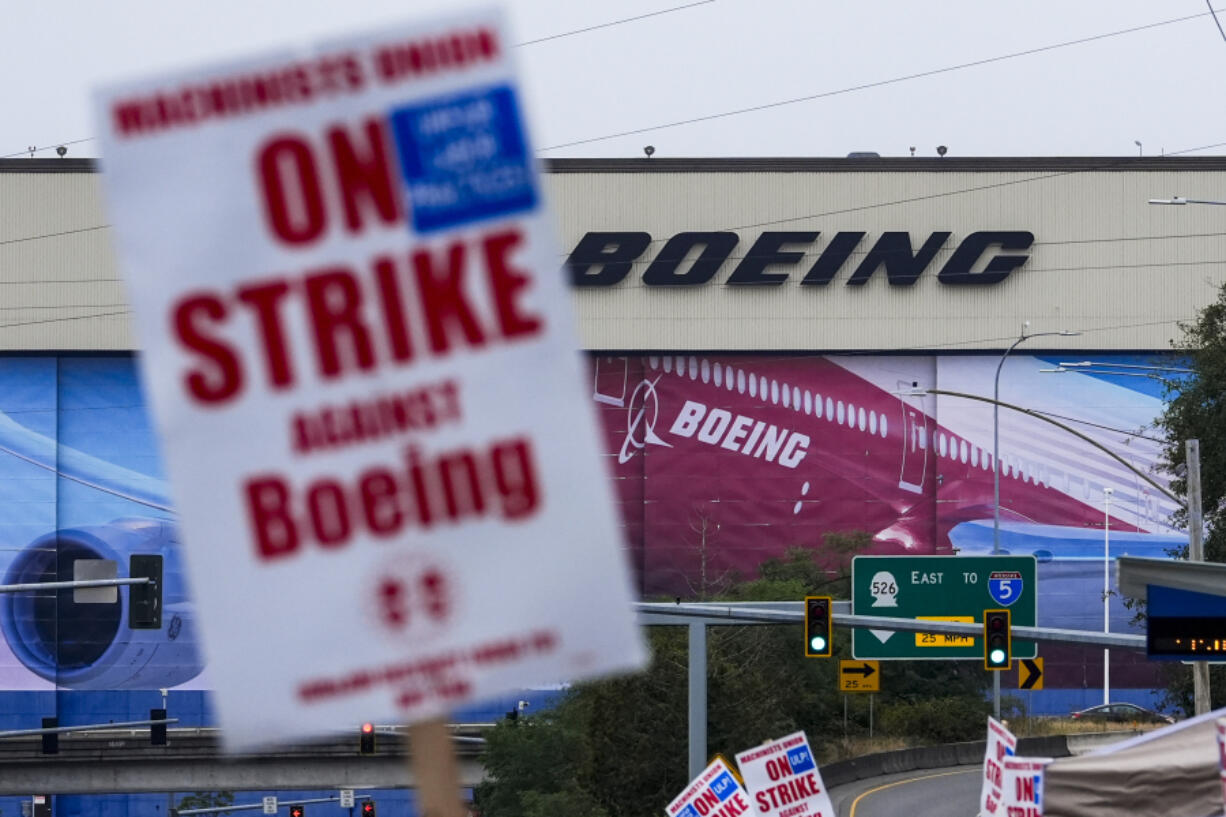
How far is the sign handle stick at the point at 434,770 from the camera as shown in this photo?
120 inches

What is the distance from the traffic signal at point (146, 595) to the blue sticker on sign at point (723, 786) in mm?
12755

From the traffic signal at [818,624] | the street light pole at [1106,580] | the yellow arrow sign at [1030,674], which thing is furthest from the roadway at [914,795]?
the street light pole at [1106,580]

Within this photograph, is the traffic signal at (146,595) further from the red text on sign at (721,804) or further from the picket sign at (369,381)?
the picket sign at (369,381)

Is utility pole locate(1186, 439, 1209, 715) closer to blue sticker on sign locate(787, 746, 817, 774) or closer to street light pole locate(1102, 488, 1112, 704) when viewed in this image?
blue sticker on sign locate(787, 746, 817, 774)

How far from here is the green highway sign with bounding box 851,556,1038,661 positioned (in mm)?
35688

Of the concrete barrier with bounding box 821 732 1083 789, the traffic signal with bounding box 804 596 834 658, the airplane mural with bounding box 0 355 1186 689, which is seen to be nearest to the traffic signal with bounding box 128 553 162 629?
the traffic signal with bounding box 804 596 834 658

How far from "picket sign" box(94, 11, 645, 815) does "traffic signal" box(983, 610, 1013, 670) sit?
1106 inches

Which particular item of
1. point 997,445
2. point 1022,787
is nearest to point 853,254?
point 997,445

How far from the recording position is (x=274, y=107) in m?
3.22

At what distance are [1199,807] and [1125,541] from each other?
68.4 meters

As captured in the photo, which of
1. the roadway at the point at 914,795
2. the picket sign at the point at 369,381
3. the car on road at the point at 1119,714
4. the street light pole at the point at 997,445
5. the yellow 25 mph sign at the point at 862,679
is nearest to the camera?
the picket sign at the point at 369,381

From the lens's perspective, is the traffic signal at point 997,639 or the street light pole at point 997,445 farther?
the street light pole at point 997,445

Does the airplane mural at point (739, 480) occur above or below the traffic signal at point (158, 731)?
above

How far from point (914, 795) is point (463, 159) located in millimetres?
45407
